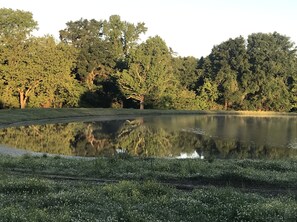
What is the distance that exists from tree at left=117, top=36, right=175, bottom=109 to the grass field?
227 feet

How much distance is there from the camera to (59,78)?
7750 centimetres

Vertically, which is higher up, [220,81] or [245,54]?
[245,54]

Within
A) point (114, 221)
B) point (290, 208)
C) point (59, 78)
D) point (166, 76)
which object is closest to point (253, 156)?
point (290, 208)

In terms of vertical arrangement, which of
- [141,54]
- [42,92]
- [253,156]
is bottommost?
[253,156]

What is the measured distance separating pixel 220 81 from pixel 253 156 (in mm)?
83425

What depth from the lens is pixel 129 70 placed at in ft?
300

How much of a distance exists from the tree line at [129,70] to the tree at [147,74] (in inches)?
9.0

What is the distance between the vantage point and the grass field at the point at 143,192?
10.5 m

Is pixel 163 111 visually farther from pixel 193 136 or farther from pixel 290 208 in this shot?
pixel 290 208

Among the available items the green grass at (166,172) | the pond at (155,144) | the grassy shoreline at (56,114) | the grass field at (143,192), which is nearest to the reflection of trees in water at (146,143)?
the pond at (155,144)

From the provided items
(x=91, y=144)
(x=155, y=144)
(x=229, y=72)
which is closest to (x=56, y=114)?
(x=91, y=144)

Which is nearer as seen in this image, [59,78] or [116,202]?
[116,202]

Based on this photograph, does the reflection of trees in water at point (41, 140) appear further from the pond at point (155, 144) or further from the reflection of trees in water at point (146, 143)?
the reflection of trees in water at point (146, 143)

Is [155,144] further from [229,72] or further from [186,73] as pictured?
[186,73]
